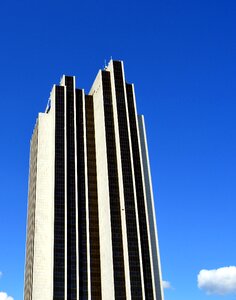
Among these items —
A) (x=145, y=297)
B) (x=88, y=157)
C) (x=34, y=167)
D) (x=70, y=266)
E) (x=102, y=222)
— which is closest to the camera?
(x=145, y=297)

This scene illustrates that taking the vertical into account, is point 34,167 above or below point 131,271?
above

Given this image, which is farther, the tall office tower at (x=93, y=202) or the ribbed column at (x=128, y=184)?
the tall office tower at (x=93, y=202)

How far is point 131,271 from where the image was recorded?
14700 cm

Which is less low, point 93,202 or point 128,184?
point 128,184

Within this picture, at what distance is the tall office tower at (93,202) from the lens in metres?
152

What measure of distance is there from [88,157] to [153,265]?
51.9 m

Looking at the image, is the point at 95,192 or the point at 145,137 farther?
the point at 145,137

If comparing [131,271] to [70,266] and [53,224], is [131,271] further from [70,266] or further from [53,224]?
[53,224]

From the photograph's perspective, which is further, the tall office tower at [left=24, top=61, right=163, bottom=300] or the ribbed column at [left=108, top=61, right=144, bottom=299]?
the tall office tower at [left=24, top=61, right=163, bottom=300]

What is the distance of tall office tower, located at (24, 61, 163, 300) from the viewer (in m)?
152

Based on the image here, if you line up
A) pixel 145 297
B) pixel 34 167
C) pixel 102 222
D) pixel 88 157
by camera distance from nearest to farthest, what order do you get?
1. pixel 145 297
2. pixel 102 222
3. pixel 88 157
4. pixel 34 167

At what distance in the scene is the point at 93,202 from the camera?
173750 millimetres

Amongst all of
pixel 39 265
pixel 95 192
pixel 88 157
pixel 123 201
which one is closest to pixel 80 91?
pixel 88 157

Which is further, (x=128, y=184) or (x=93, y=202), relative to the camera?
(x=93, y=202)
